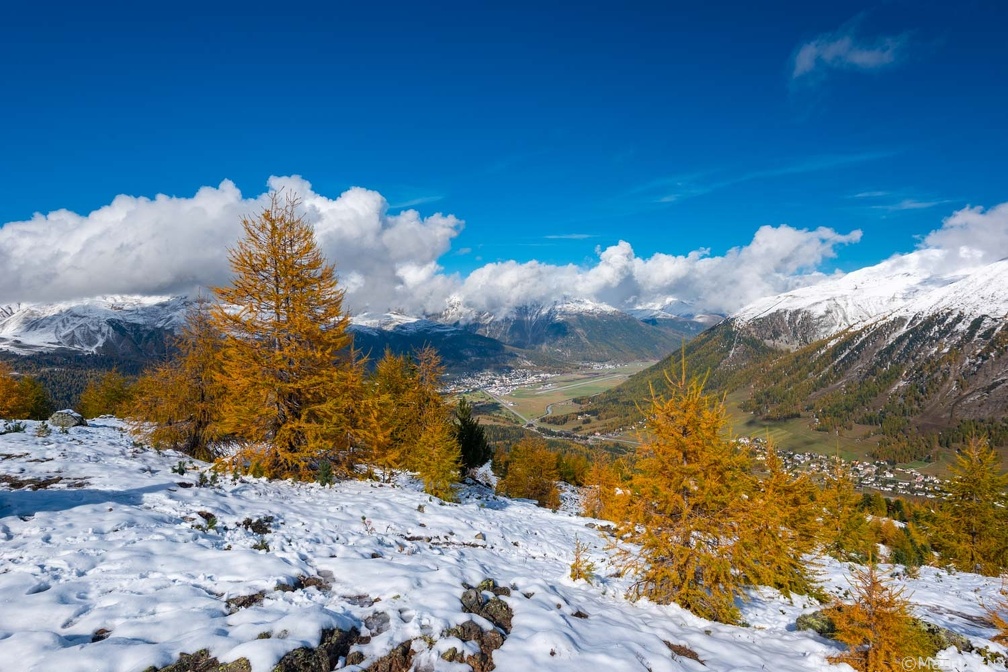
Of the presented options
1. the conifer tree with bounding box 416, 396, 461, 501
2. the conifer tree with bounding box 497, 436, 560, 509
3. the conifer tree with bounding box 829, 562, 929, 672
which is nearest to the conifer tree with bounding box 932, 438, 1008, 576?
the conifer tree with bounding box 829, 562, 929, 672

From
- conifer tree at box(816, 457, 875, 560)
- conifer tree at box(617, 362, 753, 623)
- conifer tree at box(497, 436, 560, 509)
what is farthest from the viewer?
conifer tree at box(497, 436, 560, 509)

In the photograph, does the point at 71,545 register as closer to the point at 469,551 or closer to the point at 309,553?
the point at 309,553

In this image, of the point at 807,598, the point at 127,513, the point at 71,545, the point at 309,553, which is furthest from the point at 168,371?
the point at 807,598

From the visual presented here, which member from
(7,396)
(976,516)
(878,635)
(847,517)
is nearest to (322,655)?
(878,635)

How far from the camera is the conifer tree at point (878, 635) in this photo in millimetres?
9414

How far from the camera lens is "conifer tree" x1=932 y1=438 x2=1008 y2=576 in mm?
30906

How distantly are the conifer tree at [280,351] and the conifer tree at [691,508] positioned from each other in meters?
12.8

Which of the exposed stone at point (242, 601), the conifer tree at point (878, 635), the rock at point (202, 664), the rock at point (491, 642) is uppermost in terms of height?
the rock at point (202, 664)

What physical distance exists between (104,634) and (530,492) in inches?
2168

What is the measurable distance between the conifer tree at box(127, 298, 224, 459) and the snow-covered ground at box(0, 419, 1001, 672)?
2.36m

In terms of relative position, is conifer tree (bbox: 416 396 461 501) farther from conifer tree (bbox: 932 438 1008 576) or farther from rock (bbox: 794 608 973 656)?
conifer tree (bbox: 932 438 1008 576)

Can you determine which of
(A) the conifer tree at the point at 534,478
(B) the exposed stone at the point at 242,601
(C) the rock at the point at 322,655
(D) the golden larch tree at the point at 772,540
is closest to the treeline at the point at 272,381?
(B) the exposed stone at the point at 242,601

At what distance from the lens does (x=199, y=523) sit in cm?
1183

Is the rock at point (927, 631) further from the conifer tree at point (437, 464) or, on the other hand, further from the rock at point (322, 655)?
the conifer tree at point (437, 464)
